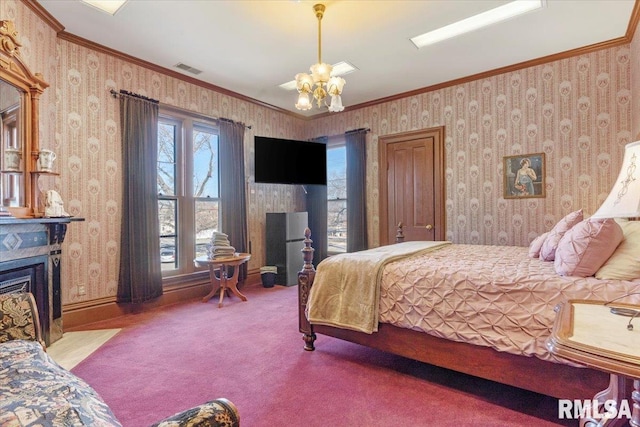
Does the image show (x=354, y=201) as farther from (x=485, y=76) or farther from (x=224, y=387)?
(x=224, y=387)

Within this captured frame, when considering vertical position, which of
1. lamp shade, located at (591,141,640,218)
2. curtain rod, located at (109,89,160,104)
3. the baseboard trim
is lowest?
the baseboard trim

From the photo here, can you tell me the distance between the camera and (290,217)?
512 cm

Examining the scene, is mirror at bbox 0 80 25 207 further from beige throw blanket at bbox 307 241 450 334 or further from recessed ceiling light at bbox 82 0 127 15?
beige throw blanket at bbox 307 241 450 334

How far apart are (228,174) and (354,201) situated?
1.97m

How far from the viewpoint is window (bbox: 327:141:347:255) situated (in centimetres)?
565

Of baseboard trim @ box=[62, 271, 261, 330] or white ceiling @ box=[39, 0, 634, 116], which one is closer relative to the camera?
white ceiling @ box=[39, 0, 634, 116]

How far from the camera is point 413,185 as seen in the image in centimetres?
486

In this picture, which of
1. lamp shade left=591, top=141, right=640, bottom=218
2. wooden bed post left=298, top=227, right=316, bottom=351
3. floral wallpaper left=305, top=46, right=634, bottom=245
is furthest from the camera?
floral wallpaper left=305, top=46, right=634, bottom=245

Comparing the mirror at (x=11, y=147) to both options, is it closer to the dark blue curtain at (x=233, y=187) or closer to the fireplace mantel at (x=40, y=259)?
the fireplace mantel at (x=40, y=259)

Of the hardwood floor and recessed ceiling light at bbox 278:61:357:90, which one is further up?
recessed ceiling light at bbox 278:61:357:90

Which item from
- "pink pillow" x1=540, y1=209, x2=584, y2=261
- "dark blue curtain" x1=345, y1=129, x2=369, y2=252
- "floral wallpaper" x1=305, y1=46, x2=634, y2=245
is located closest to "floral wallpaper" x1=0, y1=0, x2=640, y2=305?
"floral wallpaper" x1=305, y1=46, x2=634, y2=245

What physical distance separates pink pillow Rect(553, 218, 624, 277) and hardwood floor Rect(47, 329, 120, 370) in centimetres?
334

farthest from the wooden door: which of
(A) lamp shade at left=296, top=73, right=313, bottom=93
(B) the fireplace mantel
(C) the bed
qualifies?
(B) the fireplace mantel

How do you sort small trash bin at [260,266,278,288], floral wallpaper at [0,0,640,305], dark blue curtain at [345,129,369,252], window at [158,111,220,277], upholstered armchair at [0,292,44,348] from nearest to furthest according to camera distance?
upholstered armchair at [0,292,44,348] → floral wallpaper at [0,0,640,305] → window at [158,111,220,277] → small trash bin at [260,266,278,288] → dark blue curtain at [345,129,369,252]
